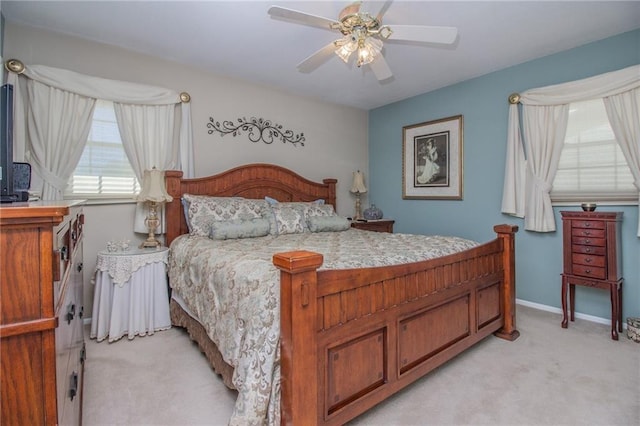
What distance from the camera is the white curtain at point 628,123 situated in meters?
2.76

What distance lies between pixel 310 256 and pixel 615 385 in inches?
84.0

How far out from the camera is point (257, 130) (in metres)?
4.03

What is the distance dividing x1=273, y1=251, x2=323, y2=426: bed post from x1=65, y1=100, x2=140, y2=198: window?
2.49 m

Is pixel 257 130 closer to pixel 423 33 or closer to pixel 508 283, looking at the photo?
pixel 423 33

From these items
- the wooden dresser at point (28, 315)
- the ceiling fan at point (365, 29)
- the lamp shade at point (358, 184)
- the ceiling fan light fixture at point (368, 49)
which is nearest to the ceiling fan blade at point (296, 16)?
the ceiling fan at point (365, 29)

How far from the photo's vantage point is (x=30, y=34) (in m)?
2.69

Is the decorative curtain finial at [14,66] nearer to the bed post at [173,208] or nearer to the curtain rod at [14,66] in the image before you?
the curtain rod at [14,66]

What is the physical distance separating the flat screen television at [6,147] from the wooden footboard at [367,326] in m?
1.03

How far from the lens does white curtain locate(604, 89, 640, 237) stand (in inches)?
109

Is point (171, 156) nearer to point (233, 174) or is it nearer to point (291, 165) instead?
point (233, 174)

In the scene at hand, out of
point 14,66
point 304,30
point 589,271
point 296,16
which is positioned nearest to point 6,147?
point 296,16

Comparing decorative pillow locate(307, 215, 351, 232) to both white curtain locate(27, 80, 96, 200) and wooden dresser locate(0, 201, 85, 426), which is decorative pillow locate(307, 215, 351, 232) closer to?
white curtain locate(27, 80, 96, 200)

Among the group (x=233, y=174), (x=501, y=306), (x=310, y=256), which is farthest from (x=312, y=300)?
(x=233, y=174)

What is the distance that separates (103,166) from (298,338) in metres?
2.72
